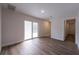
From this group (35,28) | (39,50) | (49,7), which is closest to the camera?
(39,50)

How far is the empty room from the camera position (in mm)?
4270

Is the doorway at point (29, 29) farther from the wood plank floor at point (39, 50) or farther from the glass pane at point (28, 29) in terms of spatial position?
the wood plank floor at point (39, 50)

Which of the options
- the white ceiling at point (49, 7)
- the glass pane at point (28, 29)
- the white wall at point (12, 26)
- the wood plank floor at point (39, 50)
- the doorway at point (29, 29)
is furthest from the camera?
the glass pane at point (28, 29)

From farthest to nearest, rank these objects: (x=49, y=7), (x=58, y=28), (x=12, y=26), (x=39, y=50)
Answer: (x=58, y=28) < (x=12, y=26) < (x=49, y=7) < (x=39, y=50)

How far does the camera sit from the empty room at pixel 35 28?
4.27 meters

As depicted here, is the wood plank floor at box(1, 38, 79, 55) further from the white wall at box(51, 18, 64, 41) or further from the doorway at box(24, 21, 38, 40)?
the white wall at box(51, 18, 64, 41)

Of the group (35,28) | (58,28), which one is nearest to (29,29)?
(35,28)

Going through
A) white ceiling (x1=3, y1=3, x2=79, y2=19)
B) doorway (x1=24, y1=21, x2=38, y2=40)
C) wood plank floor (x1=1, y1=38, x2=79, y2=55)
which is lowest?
wood plank floor (x1=1, y1=38, x2=79, y2=55)

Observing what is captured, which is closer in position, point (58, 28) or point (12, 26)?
point (12, 26)

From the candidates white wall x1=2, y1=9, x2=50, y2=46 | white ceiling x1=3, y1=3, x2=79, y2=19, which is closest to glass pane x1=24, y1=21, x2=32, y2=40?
white wall x1=2, y1=9, x2=50, y2=46

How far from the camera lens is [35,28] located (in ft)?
29.8

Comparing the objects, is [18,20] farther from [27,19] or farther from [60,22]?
[60,22]

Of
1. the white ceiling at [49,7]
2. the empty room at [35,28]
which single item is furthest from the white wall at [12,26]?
the white ceiling at [49,7]

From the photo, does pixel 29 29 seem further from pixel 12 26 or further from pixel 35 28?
pixel 12 26
